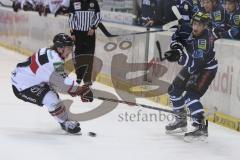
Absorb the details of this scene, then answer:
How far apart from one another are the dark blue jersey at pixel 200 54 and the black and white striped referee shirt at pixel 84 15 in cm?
260

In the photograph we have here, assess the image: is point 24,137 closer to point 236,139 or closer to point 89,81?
point 236,139

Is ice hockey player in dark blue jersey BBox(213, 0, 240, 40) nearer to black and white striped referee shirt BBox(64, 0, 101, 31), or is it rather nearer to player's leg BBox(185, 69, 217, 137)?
player's leg BBox(185, 69, 217, 137)

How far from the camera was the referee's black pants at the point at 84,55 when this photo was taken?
24.7 feet

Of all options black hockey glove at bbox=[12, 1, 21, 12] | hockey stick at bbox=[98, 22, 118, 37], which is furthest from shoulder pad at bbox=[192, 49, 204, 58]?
black hockey glove at bbox=[12, 1, 21, 12]

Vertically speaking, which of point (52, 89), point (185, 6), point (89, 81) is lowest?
point (89, 81)

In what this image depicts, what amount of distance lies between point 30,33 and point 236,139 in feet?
21.8

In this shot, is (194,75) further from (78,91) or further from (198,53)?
(78,91)

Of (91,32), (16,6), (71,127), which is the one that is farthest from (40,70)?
(16,6)

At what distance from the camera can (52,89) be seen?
16.4 ft

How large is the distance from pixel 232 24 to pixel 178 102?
1703 mm

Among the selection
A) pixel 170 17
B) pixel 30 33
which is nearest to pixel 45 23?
pixel 30 33

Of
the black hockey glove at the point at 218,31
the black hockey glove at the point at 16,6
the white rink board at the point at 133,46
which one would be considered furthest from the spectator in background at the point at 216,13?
the black hockey glove at the point at 16,6

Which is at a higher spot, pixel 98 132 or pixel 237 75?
pixel 237 75

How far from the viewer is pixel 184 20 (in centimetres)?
658
